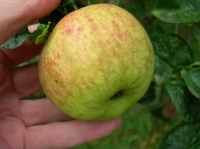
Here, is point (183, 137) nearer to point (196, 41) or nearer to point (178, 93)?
point (178, 93)

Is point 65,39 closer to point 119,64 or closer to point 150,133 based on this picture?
point 119,64

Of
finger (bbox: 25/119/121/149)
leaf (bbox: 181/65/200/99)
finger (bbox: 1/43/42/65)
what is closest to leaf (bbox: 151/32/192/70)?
leaf (bbox: 181/65/200/99)

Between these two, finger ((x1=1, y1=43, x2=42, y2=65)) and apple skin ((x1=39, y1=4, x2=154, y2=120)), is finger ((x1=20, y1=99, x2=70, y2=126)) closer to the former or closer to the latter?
finger ((x1=1, y1=43, x2=42, y2=65))

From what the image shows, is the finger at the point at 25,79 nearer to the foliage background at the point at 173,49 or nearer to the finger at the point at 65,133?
the finger at the point at 65,133

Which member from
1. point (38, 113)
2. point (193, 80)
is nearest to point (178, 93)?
point (193, 80)

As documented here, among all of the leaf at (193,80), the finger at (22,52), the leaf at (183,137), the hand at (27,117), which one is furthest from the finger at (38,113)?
the leaf at (193,80)
